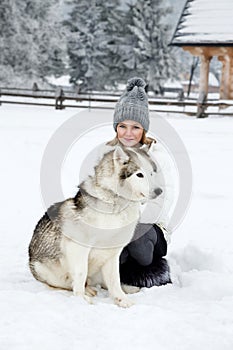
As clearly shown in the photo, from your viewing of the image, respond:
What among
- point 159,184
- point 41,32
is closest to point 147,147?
point 159,184

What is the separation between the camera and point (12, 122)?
52.2 ft

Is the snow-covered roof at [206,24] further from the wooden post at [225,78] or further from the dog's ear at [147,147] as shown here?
the dog's ear at [147,147]

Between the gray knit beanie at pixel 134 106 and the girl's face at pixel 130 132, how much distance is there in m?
0.03

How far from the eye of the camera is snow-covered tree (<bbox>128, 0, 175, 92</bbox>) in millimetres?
39219

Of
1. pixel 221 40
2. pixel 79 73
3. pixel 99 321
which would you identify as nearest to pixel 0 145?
pixel 99 321

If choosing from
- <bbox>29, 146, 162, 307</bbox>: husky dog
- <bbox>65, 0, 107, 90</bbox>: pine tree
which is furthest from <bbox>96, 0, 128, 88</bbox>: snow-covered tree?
<bbox>29, 146, 162, 307</bbox>: husky dog

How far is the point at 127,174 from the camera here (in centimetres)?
316

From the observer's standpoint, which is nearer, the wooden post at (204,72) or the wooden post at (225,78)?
the wooden post at (225,78)

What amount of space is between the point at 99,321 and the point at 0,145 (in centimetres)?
870

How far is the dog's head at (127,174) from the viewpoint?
3.15 m

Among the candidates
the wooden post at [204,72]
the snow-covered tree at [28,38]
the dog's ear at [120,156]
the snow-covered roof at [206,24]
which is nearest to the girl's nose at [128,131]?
the dog's ear at [120,156]

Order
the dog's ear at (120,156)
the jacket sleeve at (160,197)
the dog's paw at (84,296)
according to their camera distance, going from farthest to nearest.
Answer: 1. the jacket sleeve at (160,197)
2. the dog's paw at (84,296)
3. the dog's ear at (120,156)

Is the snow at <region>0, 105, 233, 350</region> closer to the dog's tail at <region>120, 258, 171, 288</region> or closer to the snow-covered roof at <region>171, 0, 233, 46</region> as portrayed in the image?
the dog's tail at <region>120, 258, 171, 288</region>

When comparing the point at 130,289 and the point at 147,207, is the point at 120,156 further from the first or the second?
the point at 130,289
